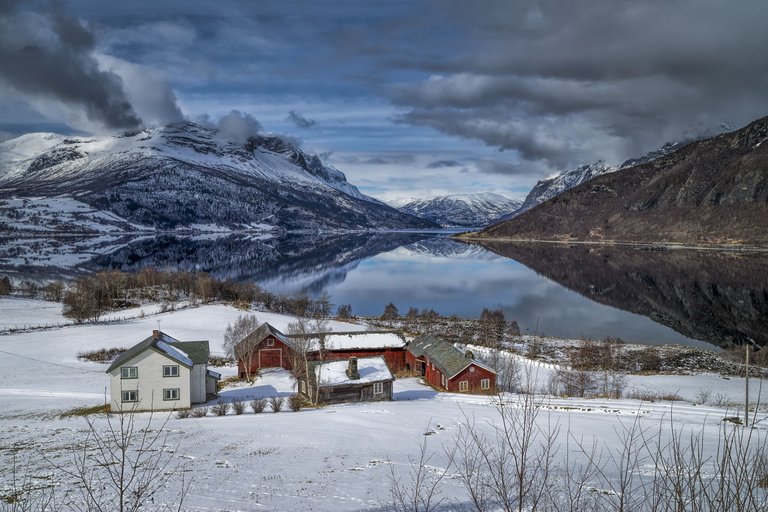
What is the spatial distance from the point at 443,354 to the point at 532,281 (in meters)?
65.0

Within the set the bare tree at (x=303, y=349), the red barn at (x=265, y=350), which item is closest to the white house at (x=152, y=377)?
the bare tree at (x=303, y=349)

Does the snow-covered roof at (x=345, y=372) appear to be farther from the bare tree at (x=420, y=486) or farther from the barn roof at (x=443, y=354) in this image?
the bare tree at (x=420, y=486)

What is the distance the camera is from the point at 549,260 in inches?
5507

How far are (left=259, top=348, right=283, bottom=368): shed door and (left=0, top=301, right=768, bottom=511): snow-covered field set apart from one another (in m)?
1.46

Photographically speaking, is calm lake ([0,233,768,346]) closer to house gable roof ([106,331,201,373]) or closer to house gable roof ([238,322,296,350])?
house gable roof ([238,322,296,350])

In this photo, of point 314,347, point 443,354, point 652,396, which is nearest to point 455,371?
point 443,354

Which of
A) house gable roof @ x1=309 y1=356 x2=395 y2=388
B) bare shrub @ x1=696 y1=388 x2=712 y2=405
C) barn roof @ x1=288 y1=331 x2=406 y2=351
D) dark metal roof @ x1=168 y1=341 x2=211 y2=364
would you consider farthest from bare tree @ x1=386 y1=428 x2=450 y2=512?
barn roof @ x1=288 y1=331 x2=406 y2=351

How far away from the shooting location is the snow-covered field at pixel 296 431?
14.2m

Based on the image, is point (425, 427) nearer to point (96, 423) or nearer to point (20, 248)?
point (96, 423)

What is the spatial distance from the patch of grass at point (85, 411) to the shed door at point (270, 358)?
13.9 meters

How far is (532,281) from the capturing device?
9812 cm

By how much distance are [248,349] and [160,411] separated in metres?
11.8

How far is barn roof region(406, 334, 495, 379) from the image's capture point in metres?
35.0

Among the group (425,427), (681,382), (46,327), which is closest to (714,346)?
(681,382)
